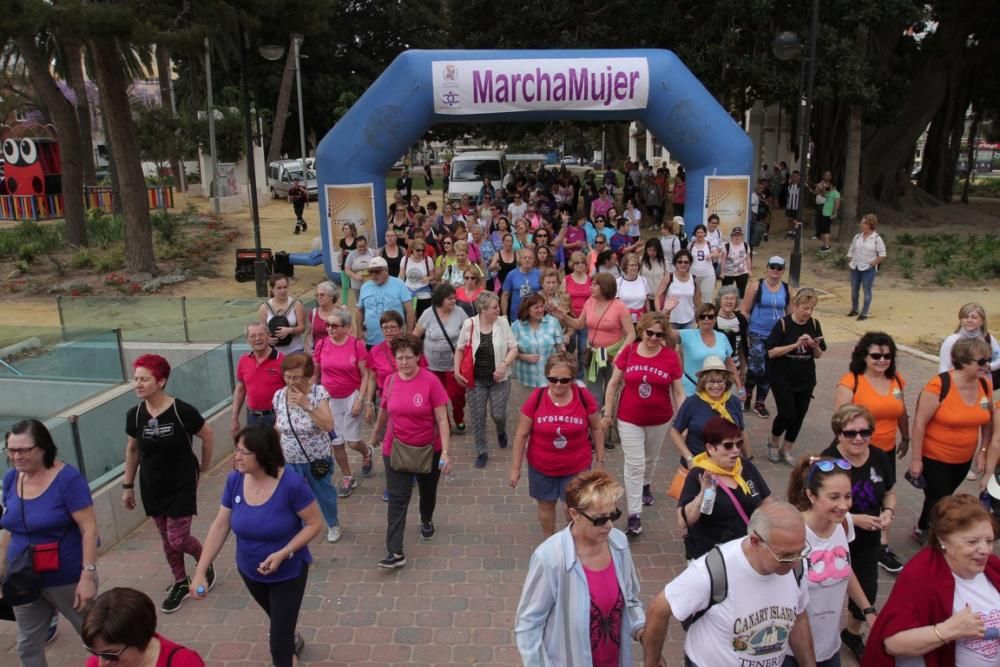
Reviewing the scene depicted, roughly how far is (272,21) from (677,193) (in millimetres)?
12176

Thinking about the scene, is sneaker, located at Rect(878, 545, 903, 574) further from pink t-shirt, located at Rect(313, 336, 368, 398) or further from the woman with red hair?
the woman with red hair

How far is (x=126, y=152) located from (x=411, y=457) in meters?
13.1

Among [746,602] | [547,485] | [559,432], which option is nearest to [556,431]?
[559,432]

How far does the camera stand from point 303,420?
4953 mm

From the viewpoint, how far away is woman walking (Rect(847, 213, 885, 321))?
1141 cm

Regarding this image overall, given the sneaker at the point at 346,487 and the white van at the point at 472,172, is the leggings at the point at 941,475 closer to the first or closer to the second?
the sneaker at the point at 346,487

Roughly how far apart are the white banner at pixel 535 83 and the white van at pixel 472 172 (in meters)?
10.8

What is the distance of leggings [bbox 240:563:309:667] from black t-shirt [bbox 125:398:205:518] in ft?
3.28

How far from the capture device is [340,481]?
6.60m

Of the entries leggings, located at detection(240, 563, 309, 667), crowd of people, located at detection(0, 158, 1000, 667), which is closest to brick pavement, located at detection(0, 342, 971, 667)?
crowd of people, located at detection(0, 158, 1000, 667)

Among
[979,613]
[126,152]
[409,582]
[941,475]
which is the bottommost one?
[409,582]

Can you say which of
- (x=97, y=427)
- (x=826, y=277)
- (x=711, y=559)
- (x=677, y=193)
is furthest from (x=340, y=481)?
(x=677, y=193)

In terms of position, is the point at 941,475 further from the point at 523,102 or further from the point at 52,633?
the point at 523,102

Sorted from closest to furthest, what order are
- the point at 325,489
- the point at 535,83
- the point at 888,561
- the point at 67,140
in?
1. the point at 888,561
2. the point at 325,489
3. the point at 535,83
4. the point at 67,140
